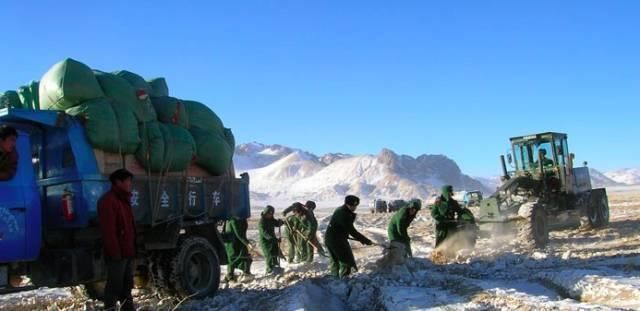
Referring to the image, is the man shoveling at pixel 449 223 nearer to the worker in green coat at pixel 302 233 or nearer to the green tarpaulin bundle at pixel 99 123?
the worker in green coat at pixel 302 233

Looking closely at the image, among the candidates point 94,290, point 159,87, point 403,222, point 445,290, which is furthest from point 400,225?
point 94,290

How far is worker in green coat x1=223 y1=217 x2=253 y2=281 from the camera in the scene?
1213 cm

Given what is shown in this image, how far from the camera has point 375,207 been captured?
4769cm

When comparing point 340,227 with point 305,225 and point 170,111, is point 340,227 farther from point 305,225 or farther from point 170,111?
point 305,225

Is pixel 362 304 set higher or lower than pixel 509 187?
lower

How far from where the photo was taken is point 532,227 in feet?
48.3

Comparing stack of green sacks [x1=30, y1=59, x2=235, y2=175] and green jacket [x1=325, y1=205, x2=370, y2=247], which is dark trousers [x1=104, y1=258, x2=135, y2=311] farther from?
green jacket [x1=325, y1=205, x2=370, y2=247]

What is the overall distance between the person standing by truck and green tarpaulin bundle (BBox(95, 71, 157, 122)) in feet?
4.77

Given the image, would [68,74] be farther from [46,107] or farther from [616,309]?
[616,309]

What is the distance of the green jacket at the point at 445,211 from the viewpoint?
42.7 ft


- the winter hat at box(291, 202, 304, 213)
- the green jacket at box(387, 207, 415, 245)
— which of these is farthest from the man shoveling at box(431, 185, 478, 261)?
the winter hat at box(291, 202, 304, 213)

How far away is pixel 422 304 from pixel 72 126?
13.6 ft

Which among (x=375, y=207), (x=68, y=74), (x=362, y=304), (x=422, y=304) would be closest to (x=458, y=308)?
(x=422, y=304)

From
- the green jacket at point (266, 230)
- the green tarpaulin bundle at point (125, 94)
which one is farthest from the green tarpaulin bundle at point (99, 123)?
the green jacket at point (266, 230)
